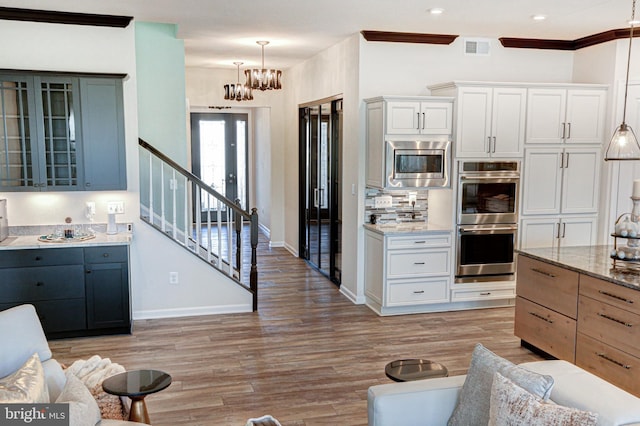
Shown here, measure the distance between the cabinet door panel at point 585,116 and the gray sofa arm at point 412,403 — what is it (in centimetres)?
443

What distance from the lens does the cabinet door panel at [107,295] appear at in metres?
5.16

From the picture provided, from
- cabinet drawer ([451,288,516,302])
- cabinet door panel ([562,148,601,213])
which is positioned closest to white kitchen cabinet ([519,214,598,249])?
cabinet door panel ([562,148,601,213])

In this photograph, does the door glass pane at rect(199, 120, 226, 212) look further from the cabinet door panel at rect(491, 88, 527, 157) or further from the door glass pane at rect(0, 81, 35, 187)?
the cabinet door panel at rect(491, 88, 527, 157)

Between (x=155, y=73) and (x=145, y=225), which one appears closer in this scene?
(x=145, y=225)

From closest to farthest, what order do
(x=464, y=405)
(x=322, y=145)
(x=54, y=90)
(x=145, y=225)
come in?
(x=464, y=405)
(x=54, y=90)
(x=145, y=225)
(x=322, y=145)

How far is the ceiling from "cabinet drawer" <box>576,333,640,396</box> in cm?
282

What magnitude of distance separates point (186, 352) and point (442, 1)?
3.68 meters

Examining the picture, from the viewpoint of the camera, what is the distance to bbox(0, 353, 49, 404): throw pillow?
233cm

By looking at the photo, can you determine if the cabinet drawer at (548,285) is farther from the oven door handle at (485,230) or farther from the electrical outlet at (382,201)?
the electrical outlet at (382,201)

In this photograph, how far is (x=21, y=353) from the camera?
2715 mm

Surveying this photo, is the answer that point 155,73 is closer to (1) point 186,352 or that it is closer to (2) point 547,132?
(1) point 186,352

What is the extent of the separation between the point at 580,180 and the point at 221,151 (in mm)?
7783

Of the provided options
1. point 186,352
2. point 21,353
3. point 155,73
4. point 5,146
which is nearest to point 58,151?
point 5,146

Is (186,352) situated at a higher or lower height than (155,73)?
lower
